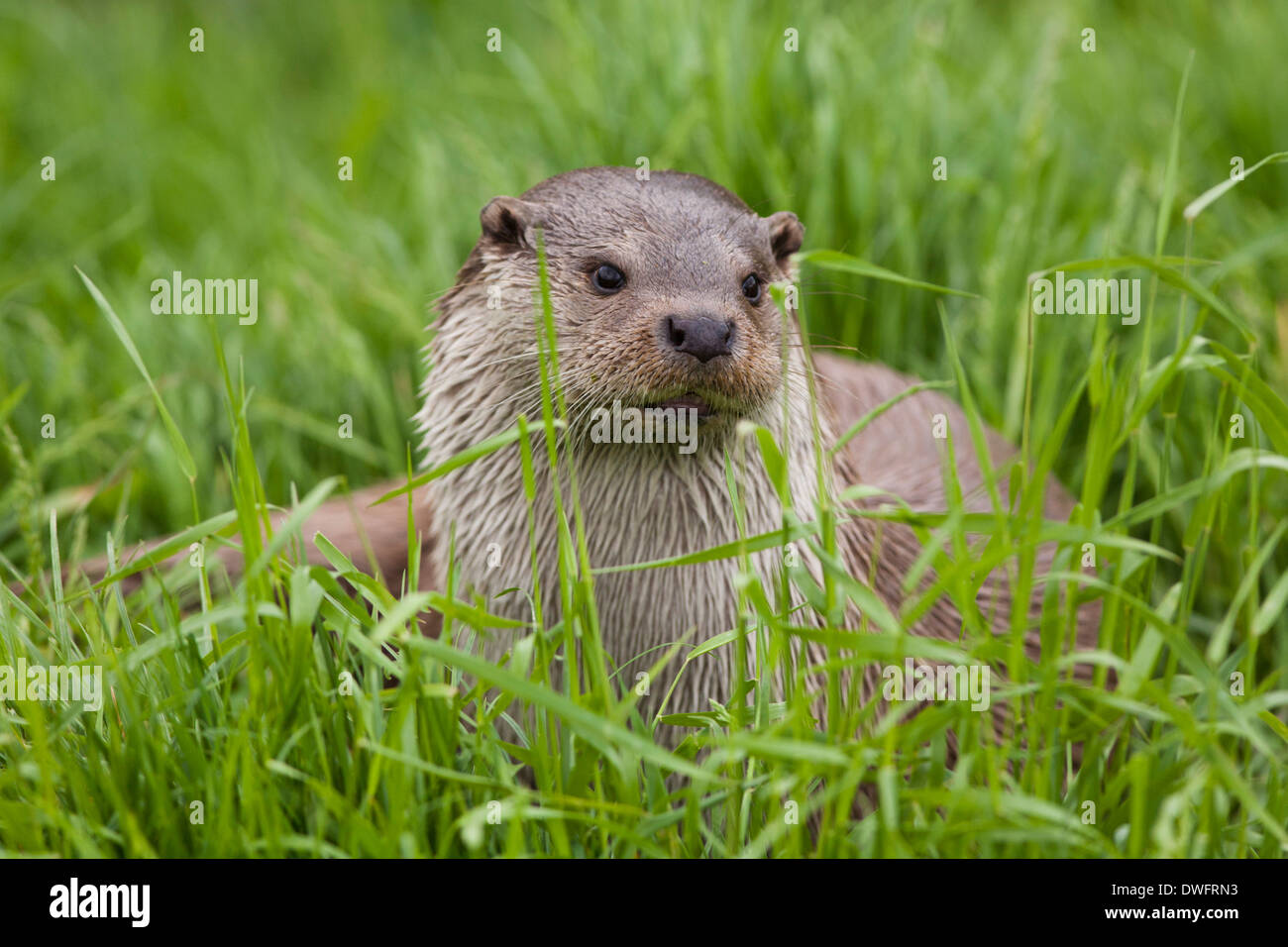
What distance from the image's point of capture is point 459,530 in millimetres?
2396

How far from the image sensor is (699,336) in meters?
2.07

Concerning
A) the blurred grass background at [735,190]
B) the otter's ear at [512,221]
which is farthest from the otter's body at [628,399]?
the blurred grass background at [735,190]

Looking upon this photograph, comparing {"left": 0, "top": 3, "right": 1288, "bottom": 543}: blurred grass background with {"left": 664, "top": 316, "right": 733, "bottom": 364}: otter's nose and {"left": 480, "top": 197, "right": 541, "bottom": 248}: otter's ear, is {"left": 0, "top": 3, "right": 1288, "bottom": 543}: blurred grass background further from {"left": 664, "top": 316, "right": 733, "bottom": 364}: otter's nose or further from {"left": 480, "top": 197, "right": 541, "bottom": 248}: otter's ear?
{"left": 480, "top": 197, "right": 541, "bottom": 248}: otter's ear

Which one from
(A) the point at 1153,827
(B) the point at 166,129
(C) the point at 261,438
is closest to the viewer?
(A) the point at 1153,827

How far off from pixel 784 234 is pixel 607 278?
0.35 meters

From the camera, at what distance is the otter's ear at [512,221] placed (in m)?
2.36

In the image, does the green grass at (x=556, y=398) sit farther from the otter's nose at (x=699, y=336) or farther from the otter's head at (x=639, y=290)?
the otter's nose at (x=699, y=336)

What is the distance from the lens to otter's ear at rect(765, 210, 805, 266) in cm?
240

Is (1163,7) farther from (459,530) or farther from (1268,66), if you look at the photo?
(459,530)

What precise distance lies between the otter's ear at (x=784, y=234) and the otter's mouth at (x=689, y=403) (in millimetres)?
372


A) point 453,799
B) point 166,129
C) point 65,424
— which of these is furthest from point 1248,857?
point 166,129

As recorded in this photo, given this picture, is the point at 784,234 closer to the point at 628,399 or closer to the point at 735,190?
the point at 628,399

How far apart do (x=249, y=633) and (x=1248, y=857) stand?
1.31 m

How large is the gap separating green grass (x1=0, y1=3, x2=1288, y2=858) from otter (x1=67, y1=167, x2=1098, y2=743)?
79 mm
